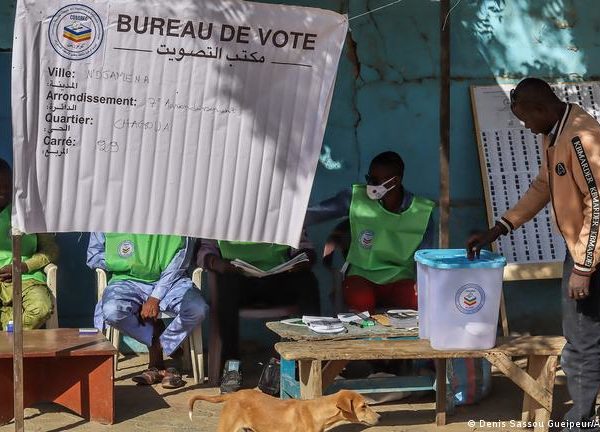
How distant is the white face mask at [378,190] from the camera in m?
7.02

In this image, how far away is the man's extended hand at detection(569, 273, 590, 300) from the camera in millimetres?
5281

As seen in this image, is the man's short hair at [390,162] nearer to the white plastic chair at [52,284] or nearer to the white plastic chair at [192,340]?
the white plastic chair at [192,340]

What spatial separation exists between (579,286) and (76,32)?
8.95ft

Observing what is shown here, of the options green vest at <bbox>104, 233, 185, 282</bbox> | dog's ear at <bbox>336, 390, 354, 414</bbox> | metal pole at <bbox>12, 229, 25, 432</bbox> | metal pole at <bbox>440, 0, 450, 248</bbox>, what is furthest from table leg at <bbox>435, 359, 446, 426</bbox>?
metal pole at <bbox>12, 229, 25, 432</bbox>

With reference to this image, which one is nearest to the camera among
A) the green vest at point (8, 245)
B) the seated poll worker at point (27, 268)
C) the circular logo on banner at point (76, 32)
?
the circular logo on banner at point (76, 32)

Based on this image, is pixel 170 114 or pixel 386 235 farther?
pixel 386 235

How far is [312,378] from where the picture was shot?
5.70 meters

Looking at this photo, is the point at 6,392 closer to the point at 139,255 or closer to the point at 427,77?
the point at 139,255

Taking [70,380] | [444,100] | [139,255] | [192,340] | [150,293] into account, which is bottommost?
[70,380]

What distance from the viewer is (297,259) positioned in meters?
7.09

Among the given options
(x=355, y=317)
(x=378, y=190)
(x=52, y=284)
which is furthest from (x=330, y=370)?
(x=52, y=284)

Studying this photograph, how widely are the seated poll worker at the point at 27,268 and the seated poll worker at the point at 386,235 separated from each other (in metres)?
1.90

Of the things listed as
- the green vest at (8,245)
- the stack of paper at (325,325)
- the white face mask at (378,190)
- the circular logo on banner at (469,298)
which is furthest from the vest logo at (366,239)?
the green vest at (8,245)

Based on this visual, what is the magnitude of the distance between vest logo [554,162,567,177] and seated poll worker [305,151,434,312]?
1.77 m
